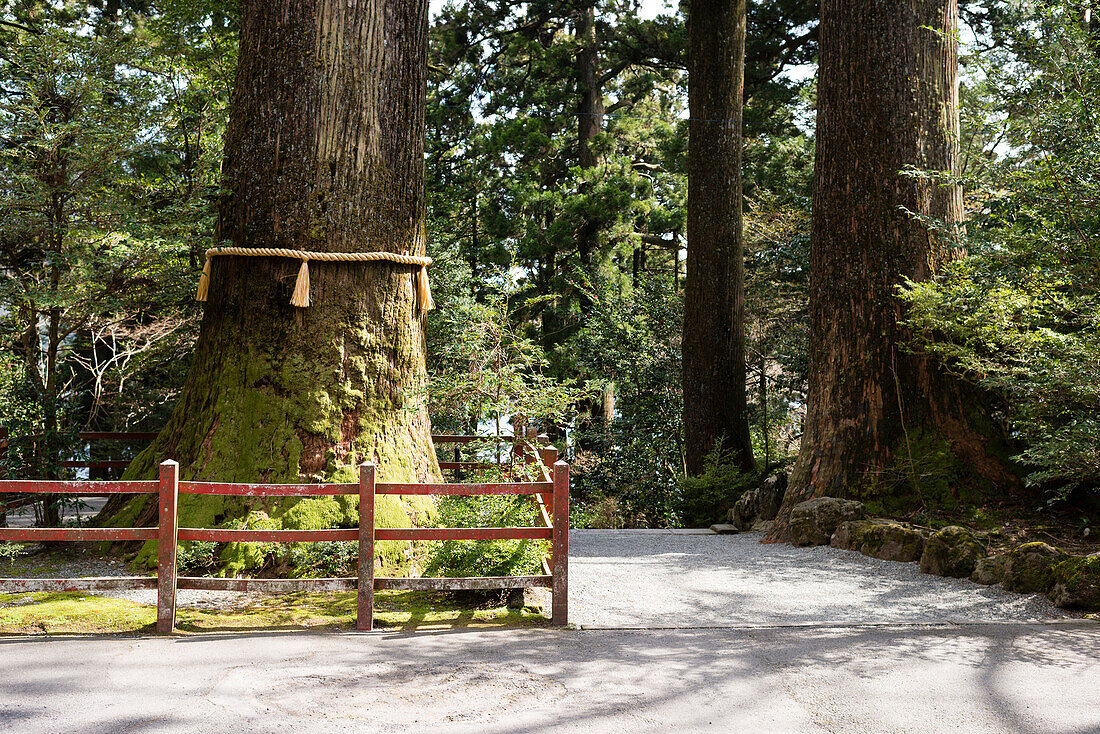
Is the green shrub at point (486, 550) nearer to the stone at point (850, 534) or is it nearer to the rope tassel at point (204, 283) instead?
the rope tassel at point (204, 283)

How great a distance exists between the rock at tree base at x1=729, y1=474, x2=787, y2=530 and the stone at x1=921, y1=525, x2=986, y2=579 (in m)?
3.37

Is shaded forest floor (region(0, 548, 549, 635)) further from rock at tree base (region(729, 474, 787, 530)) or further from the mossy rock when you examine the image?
rock at tree base (region(729, 474, 787, 530))

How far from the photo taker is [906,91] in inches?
324

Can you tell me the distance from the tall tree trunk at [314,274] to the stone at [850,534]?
3883 mm

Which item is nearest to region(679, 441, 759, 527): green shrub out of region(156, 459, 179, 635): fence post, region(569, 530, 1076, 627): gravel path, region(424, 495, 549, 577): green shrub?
region(569, 530, 1076, 627): gravel path

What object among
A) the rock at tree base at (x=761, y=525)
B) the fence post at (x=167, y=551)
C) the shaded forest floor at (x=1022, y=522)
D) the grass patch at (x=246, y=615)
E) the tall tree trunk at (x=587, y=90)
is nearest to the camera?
the fence post at (x=167, y=551)

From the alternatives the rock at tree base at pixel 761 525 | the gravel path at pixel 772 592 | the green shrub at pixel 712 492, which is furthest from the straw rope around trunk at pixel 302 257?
the green shrub at pixel 712 492

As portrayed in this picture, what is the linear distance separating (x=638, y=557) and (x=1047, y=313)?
396 centimetres

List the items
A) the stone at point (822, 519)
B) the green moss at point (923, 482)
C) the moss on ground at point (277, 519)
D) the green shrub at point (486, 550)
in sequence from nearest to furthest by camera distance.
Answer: the green shrub at point (486, 550)
the moss on ground at point (277, 519)
the green moss at point (923, 482)
the stone at point (822, 519)

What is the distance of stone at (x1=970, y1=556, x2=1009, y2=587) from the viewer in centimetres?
567

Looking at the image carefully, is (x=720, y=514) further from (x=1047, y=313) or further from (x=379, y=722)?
(x=379, y=722)

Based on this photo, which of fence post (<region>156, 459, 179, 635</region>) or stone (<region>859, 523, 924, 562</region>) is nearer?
fence post (<region>156, 459, 179, 635</region>)

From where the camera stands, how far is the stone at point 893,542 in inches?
263

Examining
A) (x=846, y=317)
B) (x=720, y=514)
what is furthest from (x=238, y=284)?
(x=720, y=514)
